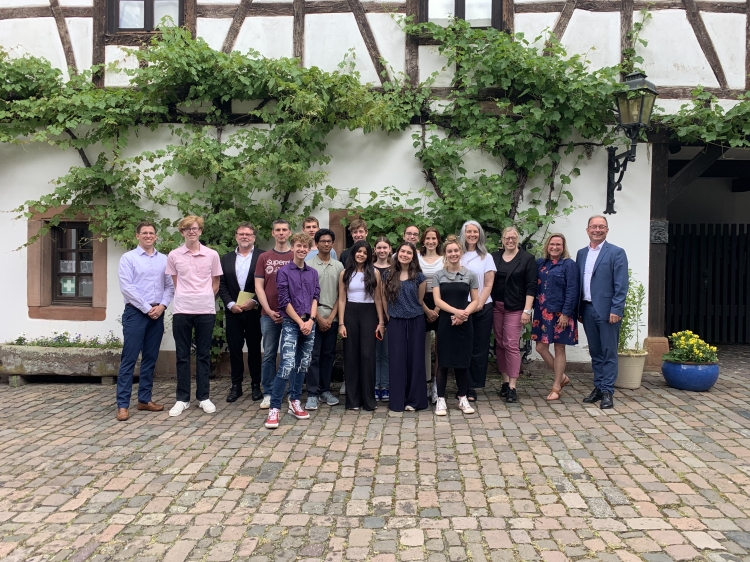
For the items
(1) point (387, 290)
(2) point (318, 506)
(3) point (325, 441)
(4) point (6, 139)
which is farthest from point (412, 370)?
(4) point (6, 139)

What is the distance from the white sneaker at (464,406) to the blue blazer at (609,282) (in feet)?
4.87

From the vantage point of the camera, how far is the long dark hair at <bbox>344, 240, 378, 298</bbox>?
5.59 meters

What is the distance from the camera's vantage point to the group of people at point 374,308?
5.47 m

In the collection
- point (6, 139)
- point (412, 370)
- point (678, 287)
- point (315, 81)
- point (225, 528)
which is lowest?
point (225, 528)

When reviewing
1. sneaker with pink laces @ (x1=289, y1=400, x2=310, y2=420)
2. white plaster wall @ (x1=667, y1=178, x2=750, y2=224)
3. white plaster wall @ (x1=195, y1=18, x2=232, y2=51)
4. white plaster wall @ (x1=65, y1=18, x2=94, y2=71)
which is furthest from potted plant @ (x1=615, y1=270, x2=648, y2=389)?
white plaster wall @ (x1=65, y1=18, x2=94, y2=71)

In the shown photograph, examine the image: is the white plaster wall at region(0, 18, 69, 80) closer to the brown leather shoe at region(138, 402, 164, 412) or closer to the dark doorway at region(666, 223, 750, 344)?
the brown leather shoe at region(138, 402, 164, 412)

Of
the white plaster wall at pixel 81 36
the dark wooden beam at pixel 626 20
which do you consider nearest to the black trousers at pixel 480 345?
the dark wooden beam at pixel 626 20

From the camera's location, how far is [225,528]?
11.1 feet

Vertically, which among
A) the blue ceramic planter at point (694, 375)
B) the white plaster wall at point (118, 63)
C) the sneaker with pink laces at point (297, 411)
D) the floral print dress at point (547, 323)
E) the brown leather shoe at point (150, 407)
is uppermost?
the white plaster wall at point (118, 63)

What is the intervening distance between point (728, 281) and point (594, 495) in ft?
25.2

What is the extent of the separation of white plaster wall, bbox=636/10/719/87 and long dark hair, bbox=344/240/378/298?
396cm

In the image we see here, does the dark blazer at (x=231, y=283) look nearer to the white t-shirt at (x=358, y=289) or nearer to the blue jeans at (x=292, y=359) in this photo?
the blue jeans at (x=292, y=359)

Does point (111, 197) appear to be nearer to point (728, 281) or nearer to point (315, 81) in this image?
point (315, 81)

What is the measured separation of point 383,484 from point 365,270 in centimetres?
216
